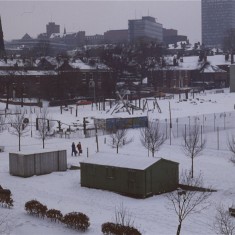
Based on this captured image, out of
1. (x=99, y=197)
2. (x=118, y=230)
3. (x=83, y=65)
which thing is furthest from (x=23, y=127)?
(x=83, y=65)

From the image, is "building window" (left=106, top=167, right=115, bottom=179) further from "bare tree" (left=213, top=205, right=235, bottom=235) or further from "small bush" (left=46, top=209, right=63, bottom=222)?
"small bush" (left=46, top=209, right=63, bottom=222)

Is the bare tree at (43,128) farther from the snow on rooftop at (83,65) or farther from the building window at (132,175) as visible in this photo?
the snow on rooftop at (83,65)

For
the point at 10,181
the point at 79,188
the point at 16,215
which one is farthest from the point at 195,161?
the point at 16,215

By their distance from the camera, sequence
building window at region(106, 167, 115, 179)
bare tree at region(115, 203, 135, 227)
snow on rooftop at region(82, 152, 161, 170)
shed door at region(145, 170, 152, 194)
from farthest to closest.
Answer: building window at region(106, 167, 115, 179)
snow on rooftop at region(82, 152, 161, 170)
shed door at region(145, 170, 152, 194)
bare tree at region(115, 203, 135, 227)

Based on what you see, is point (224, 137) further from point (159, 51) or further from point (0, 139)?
point (159, 51)

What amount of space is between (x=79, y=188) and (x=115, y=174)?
2.43 metres

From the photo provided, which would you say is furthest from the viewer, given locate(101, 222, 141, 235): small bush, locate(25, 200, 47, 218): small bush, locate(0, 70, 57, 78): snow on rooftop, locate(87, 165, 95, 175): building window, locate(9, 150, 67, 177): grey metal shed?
locate(0, 70, 57, 78): snow on rooftop

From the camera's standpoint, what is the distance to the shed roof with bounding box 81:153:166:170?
84.9 feet

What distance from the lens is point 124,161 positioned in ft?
87.6

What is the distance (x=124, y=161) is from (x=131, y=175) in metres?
1.25

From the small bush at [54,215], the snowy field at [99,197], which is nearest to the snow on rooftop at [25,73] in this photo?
the snowy field at [99,197]

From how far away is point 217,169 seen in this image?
31.0 meters

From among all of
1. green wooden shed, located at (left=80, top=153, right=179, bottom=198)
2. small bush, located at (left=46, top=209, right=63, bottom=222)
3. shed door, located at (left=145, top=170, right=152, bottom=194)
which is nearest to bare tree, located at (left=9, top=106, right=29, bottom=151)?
green wooden shed, located at (left=80, top=153, right=179, bottom=198)

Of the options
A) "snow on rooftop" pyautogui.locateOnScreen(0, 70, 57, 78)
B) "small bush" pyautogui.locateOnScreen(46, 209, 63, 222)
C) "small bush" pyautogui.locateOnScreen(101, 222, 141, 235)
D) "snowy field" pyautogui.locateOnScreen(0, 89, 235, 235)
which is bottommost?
"snowy field" pyautogui.locateOnScreen(0, 89, 235, 235)
